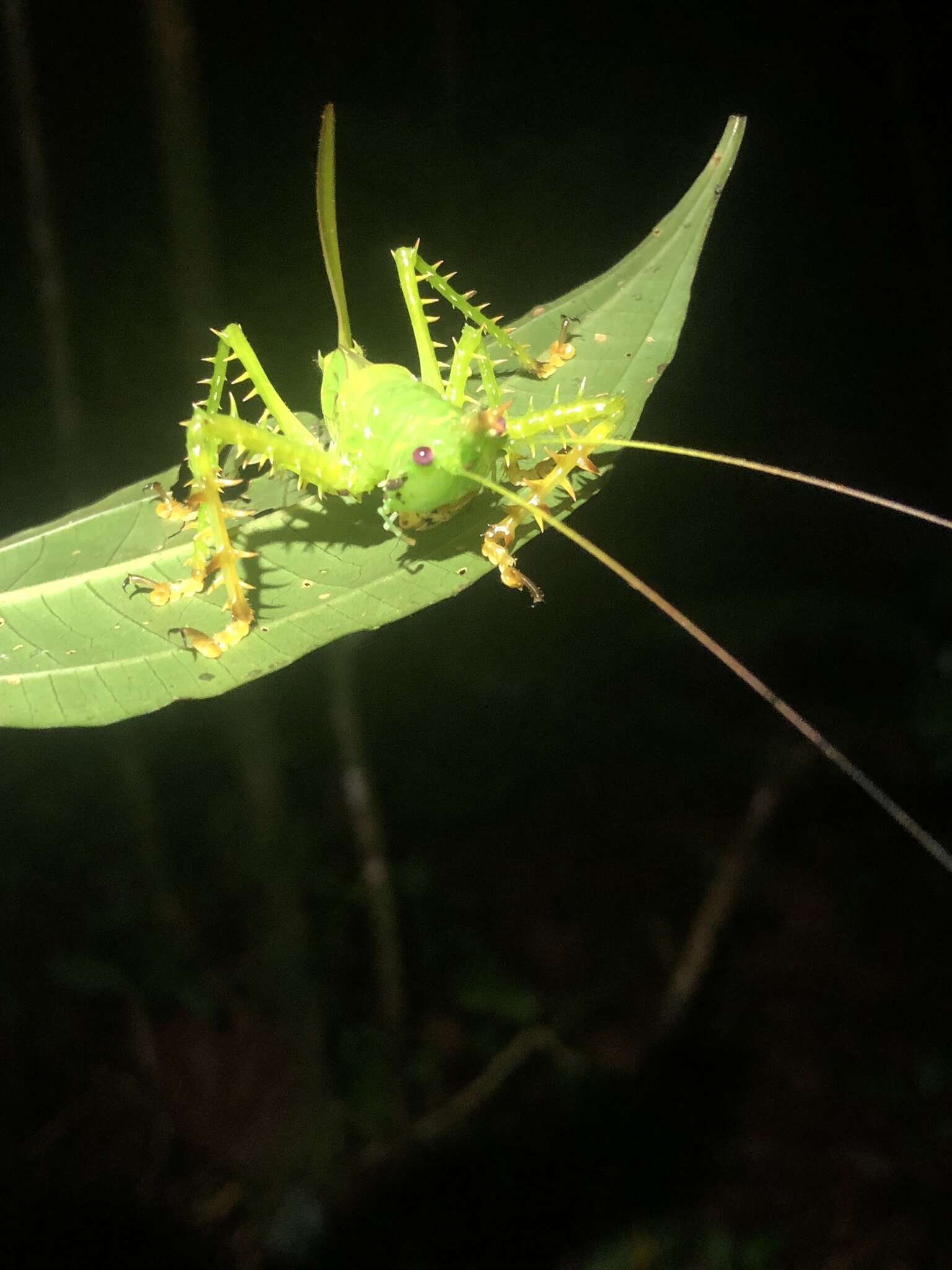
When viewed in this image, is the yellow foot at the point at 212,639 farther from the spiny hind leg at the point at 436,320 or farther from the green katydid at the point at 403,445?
the spiny hind leg at the point at 436,320

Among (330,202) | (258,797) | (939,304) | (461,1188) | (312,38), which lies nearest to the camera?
(330,202)

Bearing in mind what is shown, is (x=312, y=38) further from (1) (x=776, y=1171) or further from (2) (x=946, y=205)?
(1) (x=776, y=1171)

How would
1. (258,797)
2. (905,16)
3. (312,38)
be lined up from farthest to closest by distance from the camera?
(258,797) → (905,16) → (312,38)

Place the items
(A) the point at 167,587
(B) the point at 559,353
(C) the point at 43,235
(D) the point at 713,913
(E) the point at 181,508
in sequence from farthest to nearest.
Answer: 1. (D) the point at 713,913
2. (C) the point at 43,235
3. (B) the point at 559,353
4. (E) the point at 181,508
5. (A) the point at 167,587

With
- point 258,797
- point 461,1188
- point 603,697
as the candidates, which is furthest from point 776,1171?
point 258,797

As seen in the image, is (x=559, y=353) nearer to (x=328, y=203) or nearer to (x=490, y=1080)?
(x=328, y=203)

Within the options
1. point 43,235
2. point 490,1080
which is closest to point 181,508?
point 43,235
